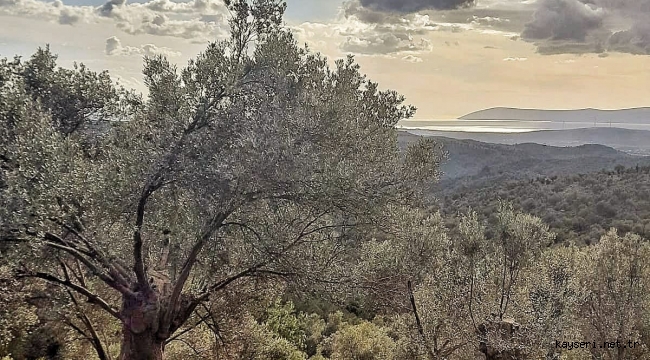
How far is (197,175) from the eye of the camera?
26.0 feet

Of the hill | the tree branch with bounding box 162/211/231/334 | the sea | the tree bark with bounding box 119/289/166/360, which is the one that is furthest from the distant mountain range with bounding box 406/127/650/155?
the tree bark with bounding box 119/289/166/360

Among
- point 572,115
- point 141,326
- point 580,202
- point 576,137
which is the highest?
point 572,115

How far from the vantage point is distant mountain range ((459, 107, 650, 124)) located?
17175cm

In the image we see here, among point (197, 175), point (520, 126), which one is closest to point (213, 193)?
point (197, 175)

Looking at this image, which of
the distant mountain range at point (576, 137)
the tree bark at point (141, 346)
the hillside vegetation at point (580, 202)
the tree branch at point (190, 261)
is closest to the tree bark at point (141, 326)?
the tree bark at point (141, 346)

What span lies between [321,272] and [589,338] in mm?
12042

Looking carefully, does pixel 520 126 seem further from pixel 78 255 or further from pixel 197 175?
pixel 78 255

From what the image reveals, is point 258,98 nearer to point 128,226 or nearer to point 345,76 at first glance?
point 345,76

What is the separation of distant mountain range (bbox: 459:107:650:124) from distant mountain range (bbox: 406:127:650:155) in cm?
3228

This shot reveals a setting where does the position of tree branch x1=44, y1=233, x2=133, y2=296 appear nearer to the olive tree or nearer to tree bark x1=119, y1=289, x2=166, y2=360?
the olive tree

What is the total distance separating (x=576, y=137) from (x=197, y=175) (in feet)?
476

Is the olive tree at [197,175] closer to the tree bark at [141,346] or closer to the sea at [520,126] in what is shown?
the tree bark at [141,346]

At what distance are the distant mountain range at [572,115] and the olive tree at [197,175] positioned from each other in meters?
165

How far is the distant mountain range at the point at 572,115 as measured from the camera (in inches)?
6762
